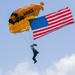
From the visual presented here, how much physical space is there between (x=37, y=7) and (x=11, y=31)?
3.87 m

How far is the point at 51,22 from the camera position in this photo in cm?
3144

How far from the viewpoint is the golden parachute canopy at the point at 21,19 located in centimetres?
3319

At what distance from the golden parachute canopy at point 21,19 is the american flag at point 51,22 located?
1.29m

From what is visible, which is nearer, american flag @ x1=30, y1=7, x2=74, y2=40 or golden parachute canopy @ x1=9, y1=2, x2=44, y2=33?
american flag @ x1=30, y1=7, x2=74, y2=40

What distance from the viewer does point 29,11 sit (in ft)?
111

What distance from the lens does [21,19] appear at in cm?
3341

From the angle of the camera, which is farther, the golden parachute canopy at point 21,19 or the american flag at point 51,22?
the golden parachute canopy at point 21,19

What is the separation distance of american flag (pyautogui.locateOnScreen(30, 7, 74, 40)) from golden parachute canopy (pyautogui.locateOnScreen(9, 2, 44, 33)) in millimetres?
1293

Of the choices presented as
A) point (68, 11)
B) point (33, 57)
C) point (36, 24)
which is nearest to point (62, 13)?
point (68, 11)

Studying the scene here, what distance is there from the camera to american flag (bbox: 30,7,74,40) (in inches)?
1215

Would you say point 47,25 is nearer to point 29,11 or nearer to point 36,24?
point 36,24

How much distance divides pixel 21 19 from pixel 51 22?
370 centimetres

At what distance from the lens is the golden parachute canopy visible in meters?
33.2

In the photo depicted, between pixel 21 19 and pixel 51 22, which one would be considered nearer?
pixel 51 22
